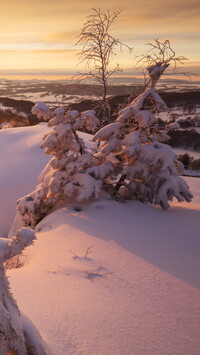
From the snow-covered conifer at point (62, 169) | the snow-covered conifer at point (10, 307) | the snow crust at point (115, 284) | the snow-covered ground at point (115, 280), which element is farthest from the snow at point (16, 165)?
the snow-covered conifer at point (10, 307)

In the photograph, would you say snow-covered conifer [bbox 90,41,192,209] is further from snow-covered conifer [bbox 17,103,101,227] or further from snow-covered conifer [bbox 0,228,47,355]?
snow-covered conifer [bbox 0,228,47,355]

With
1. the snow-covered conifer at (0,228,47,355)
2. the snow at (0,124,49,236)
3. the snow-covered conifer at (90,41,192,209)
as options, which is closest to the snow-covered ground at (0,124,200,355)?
the snow-covered conifer at (90,41,192,209)

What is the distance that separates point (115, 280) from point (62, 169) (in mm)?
6425

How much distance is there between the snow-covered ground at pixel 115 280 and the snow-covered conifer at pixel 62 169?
0.66m

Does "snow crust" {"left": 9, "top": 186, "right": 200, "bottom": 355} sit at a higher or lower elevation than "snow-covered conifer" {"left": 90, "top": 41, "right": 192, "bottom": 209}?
lower

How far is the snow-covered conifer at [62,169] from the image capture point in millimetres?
10406

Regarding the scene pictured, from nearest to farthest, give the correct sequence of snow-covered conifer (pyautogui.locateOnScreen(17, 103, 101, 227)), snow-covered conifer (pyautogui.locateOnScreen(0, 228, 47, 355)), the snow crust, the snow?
snow-covered conifer (pyautogui.locateOnScreen(0, 228, 47, 355))
the snow crust
snow-covered conifer (pyautogui.locateOnScreen(17, 103, 101, 227))
the snow

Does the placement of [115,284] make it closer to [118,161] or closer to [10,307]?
[10,307]

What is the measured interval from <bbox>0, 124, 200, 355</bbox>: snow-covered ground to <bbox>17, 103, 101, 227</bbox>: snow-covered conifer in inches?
25.9

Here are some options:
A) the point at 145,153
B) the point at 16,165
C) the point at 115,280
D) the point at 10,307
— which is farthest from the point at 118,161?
the point at 10,307

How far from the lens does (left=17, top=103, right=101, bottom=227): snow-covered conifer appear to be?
1041 cm

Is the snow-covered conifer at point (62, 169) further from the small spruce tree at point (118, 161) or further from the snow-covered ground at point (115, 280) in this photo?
the snow-covered ground at point (115, 280)

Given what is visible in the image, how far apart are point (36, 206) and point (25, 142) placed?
8.99 m

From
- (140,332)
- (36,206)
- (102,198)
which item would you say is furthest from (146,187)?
→ (140,332)
